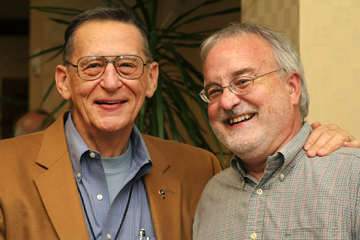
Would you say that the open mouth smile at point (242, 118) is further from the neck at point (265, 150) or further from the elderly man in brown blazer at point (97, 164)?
the elderly man in brown blazer at point (97, 164)

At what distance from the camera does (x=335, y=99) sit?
2.15 m

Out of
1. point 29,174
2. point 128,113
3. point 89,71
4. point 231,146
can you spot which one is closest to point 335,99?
point 231,146

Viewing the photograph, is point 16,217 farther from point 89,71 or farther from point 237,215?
point 237,215

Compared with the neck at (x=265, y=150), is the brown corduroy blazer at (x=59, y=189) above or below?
below

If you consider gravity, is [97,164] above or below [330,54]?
below

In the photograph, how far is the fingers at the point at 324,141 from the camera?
1.56 m

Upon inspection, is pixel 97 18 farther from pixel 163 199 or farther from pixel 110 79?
pixel 163 199

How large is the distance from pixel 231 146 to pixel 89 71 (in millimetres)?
683

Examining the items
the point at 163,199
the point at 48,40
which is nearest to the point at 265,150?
the point at 163,199

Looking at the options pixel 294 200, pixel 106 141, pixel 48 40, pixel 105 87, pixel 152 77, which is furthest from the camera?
pixel 48 40

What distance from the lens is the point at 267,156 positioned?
1.65 meters

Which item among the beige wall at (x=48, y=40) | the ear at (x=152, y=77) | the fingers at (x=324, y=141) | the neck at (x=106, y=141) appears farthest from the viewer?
the beige wall at (x=48, y=40)

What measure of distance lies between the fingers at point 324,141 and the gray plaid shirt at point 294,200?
21 mm

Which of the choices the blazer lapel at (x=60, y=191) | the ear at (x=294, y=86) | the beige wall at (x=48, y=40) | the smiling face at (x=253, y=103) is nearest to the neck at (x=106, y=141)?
the blazer lapel at (x=60, y=191)
